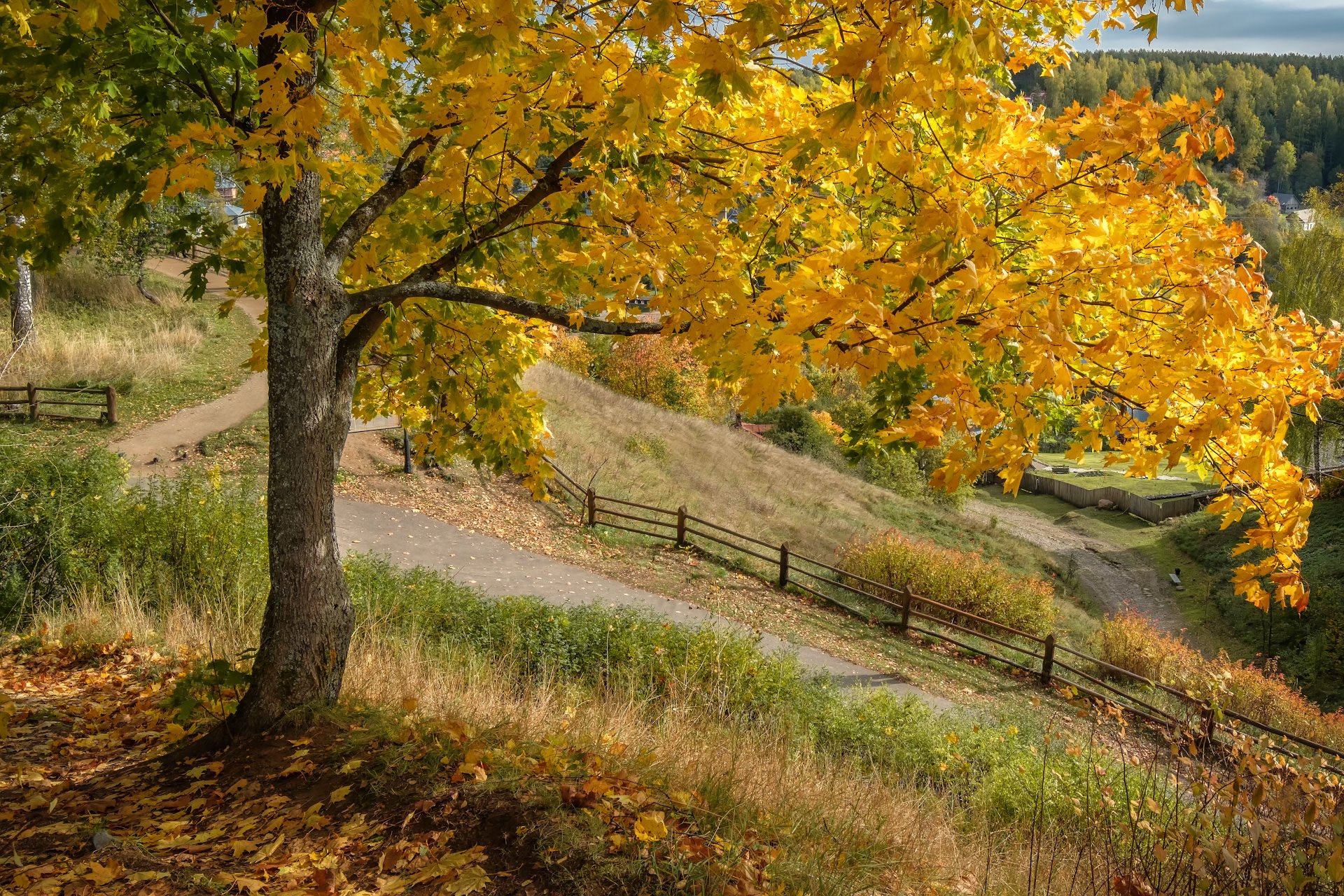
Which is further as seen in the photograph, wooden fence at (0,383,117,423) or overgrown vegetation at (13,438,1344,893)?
wooden fence at (0,383,117,423)

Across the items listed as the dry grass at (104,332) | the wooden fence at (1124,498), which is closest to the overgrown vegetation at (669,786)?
the dry grass at (104,332)

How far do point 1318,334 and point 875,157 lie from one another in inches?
89.1

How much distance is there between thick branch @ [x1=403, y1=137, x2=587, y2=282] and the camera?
449cm

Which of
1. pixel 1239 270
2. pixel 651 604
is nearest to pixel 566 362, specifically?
pixel 651 604

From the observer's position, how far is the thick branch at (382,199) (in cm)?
443

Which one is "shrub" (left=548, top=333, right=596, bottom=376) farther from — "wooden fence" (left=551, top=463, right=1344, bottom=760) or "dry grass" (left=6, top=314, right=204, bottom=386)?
"wooden fence" (left=551, top=463, right=1344, bottom=760)

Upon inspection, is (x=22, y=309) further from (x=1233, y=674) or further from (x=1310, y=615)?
(x=1310, y=615)

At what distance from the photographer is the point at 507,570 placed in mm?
13602

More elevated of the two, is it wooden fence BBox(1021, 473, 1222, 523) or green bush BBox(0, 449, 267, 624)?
green bush BBox(0, 449, 267, 624)

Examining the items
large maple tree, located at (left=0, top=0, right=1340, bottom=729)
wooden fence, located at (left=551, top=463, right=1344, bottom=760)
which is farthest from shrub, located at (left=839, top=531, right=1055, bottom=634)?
large maple tree, located at (left=0, top=0, right=1340, bottom=729)

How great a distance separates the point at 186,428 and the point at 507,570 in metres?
8.07

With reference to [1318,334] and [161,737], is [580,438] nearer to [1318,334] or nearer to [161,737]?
[161,737]

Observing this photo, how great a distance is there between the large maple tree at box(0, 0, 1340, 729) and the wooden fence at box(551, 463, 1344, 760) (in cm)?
991

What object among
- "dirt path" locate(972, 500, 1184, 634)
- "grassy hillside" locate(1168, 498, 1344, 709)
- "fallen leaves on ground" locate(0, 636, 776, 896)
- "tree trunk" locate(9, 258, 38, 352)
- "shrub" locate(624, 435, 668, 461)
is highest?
"tree trunk" locate(9, 258, 38, 352)
